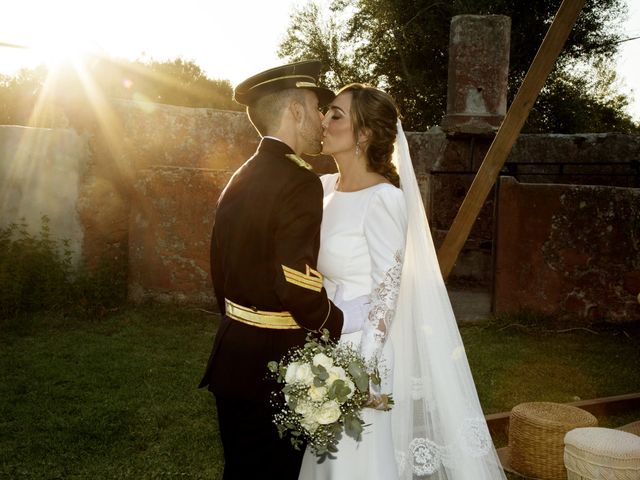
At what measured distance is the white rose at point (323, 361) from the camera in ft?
7.22

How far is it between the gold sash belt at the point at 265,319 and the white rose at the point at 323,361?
0.27 metres

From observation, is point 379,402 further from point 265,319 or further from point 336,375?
point 265,319

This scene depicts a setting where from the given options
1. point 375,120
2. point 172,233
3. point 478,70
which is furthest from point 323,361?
point 478,70

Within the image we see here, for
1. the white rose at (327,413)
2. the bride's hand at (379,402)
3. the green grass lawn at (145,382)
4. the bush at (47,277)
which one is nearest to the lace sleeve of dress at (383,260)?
the bride's hand at (379,402)

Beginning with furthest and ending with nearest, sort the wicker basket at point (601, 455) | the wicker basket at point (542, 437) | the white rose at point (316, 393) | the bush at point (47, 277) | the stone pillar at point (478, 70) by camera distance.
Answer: the stone pillar at point (478, 70)
the bush at point (47, 277)
the wicker basket at point (542, 437)
the wicker basket at point (601, 455)
the white rose at point (316, 393)

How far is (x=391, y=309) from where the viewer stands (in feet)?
8.50

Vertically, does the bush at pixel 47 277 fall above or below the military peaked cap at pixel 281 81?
below

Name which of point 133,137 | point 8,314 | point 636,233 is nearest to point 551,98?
point 636,233

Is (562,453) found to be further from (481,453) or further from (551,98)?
(551,98)

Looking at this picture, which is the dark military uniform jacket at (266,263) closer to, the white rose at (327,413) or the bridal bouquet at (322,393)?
the bridal bouquet at (322,393)

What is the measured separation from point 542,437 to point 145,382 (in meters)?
3.27

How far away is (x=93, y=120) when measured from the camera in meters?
8.62

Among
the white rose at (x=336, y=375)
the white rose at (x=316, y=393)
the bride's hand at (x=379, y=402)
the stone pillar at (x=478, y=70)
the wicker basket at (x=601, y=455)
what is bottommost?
the wicker basket at (x=601, y=455)

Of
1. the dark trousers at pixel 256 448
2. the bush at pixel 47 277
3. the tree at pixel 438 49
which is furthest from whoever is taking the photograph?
the tree at pixel 438 49
